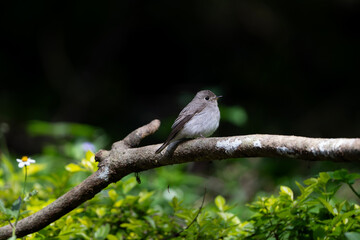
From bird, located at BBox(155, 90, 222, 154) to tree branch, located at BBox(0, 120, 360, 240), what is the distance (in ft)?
1.65

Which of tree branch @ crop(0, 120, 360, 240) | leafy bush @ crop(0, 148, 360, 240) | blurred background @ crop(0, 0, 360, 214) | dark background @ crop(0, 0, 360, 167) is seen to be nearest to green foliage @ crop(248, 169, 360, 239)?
leafy bush @ crop(0, 148, 360, 240)

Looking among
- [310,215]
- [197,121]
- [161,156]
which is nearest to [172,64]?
[197,121]

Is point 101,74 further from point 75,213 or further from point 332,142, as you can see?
point 332,142

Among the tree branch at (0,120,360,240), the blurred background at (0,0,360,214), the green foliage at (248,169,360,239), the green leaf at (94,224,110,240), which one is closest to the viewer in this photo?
the tree branch at (0,120,360,240)

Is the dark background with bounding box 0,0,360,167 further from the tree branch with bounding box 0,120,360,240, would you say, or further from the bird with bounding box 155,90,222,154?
the tree branch with bounding box 0,120,360,240

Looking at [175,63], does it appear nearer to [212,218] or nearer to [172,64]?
[172,64]

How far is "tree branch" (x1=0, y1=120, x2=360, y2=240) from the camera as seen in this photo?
2344 mm

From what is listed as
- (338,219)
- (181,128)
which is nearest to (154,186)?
(181,128)

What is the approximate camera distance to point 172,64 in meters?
9.80

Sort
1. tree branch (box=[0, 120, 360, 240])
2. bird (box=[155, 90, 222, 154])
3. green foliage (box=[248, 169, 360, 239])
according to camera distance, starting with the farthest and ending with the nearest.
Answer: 1. bird (box=[155, 90, 222, 154])
2. green foliage (box=[248, 169, 360, 239])
3. tree branch (box=[0, 120, 360, 240])

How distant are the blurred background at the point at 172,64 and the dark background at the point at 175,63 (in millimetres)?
19

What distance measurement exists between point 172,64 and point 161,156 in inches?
274

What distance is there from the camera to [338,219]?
2475 mm

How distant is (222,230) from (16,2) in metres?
7.58
